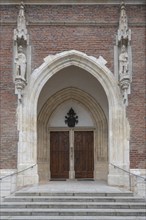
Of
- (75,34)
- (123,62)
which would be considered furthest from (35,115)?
(123,62)

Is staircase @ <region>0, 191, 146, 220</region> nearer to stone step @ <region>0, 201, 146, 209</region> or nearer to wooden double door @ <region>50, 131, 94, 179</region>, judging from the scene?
stone step @ <region>0, 201, 146, 209</region>

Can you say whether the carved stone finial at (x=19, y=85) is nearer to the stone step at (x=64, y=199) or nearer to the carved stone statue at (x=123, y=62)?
the carved stone statue at (x=123, y=62)

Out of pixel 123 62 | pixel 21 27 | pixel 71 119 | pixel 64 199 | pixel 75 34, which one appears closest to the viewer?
pixel 64 199

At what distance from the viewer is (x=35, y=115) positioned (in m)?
12.1

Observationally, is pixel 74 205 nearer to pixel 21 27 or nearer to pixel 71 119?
pixel 71 119

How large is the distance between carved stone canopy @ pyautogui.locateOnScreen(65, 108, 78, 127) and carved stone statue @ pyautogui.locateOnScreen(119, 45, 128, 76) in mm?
3103

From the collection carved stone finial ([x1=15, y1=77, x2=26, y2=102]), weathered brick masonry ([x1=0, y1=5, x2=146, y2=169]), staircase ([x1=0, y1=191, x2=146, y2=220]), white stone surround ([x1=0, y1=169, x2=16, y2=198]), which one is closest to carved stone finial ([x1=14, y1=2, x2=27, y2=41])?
weathered brick masonry ([x1=0, y1=5, x2=146, y2=169])

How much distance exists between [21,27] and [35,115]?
9.56 ft

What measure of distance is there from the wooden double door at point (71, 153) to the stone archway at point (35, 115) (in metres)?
2.12

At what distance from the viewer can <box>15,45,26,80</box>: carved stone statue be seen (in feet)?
38.8

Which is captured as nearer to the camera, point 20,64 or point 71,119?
point 20,64

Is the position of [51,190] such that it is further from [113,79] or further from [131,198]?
[113,79]

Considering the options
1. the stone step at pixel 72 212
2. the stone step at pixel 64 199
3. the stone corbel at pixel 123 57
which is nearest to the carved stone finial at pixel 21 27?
the stone corbel at pixel 123 57

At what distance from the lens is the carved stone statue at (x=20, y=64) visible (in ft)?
38.8
